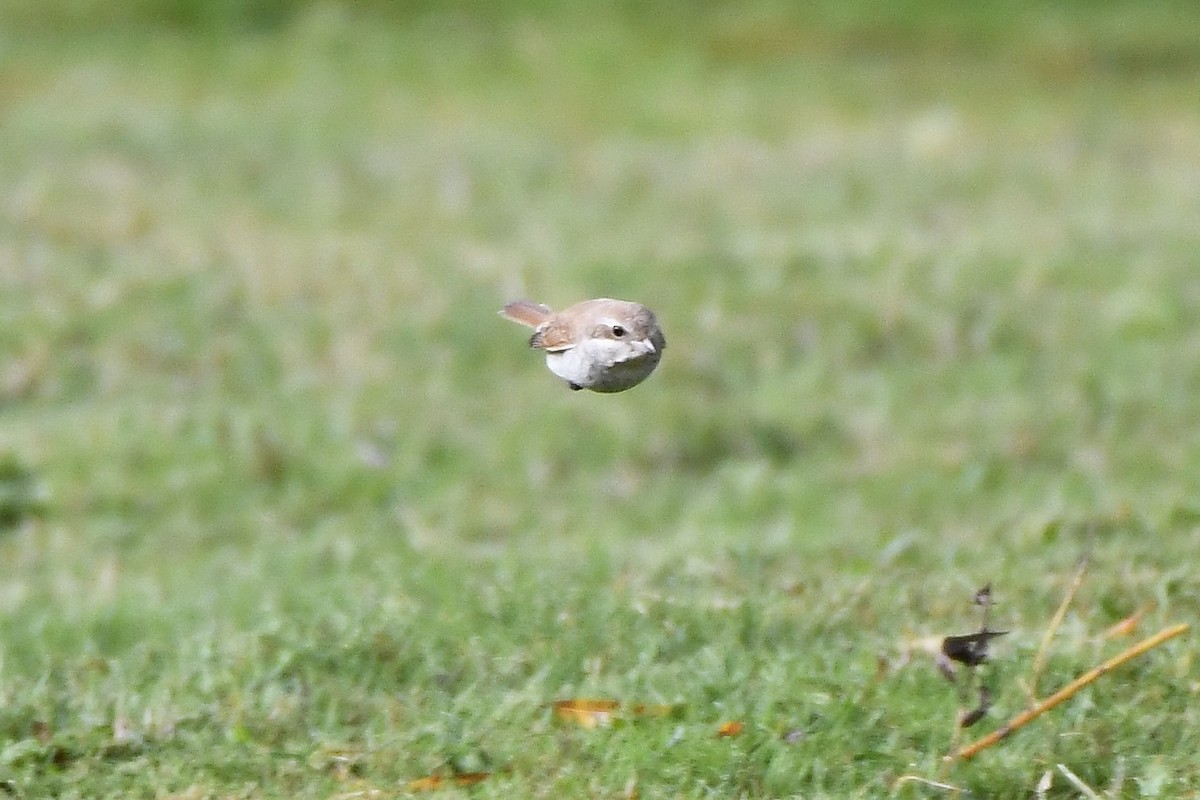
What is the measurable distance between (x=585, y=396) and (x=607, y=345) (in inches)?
195

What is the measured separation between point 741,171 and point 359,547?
6.42m

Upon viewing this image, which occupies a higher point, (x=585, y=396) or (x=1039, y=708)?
(x=585, y=396)


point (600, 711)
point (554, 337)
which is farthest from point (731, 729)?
point (554, 337)

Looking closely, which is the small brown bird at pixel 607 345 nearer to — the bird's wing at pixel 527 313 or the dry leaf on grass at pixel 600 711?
the bird's wing at pixel 527 313

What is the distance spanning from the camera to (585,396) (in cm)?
870

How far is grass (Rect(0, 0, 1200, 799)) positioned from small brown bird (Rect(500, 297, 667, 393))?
0.97m

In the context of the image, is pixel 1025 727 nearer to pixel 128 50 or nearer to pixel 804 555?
pixel 804 555

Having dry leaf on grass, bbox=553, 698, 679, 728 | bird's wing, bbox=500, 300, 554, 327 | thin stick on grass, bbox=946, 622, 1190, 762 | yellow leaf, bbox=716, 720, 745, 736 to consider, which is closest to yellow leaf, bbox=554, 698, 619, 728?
dry leaf on grass, bbox=553, 698, 679, 728

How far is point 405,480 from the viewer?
7.89 metres

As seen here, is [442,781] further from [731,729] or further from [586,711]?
[731,729]

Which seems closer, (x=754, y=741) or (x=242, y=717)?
(x=754, y=741)

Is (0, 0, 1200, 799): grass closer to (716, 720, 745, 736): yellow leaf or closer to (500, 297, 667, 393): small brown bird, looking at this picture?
(716, 720, 745, 736): yellow leaf

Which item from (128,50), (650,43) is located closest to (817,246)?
(650,43)

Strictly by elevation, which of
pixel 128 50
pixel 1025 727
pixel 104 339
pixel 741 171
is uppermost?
pixel 128 50
